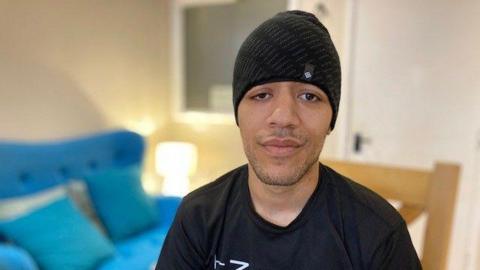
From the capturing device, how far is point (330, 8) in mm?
2590

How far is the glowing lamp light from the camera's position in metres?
2.87

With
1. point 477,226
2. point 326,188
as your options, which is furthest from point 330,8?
point 326,188

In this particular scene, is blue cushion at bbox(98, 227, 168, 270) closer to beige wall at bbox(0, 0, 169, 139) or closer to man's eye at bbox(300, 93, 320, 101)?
beige wall at bbox(0, 0, 169, 139)

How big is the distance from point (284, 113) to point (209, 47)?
240 cm

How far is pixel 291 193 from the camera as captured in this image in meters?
0.90

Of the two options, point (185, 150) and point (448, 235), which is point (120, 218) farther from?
point (448, 235)

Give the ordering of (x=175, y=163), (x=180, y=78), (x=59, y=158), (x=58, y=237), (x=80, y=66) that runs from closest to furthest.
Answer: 1. (x=58, y=237)
2. (x=59, y=158)
3. (x=80, y=66)
4. (x=175, y=163)
5. (x=180, y=78)

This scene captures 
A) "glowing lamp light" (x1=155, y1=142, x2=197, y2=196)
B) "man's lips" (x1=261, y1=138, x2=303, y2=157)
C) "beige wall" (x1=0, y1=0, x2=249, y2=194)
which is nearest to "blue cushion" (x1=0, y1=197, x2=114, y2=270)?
"beige wall" (x1=0, y1=0, x2=249, y2=194)

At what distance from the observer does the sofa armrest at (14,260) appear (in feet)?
4.80

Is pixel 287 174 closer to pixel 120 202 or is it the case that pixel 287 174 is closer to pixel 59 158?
pixel 120 202

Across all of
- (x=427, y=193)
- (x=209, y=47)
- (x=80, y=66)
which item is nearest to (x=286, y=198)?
(x=427, y=193)

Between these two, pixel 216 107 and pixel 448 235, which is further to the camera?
pixel 216 107

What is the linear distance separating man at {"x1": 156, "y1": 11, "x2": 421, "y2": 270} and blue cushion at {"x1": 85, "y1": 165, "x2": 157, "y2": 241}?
139 cm

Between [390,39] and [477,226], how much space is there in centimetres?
122
